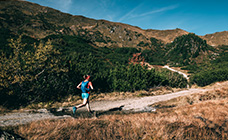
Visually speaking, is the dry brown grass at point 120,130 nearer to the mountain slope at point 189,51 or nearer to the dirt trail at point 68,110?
the dirt trail at point 68,110

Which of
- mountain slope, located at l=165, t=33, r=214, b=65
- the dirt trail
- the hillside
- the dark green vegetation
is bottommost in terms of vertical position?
the dirt trail

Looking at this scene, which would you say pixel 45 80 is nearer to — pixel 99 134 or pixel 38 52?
pixel 38 52

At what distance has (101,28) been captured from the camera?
170500 millimetres

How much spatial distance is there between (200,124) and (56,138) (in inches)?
193

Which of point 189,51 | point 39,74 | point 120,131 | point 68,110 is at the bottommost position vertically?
point 68,110

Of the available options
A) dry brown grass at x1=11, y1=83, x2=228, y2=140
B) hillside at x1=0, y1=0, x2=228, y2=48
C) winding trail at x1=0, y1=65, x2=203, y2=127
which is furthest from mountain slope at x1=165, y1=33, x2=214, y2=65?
dry brown grass at x1=11, y1=83, x2=228, y2=140

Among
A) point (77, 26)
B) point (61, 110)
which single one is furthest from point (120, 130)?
point (77, 26)

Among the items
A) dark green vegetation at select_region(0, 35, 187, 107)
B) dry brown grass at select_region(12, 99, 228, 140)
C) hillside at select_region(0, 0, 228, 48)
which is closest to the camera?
dry brown grass at select_region(12, 99, 228, 140)

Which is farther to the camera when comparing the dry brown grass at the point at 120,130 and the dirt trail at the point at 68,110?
the dirt trail at the point at 68,110

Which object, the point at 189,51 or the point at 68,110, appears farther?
the point at 189,51

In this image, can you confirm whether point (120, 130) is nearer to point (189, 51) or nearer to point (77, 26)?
point (77, 26)

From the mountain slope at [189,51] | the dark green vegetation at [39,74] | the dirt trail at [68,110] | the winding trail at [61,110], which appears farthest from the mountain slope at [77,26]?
the winding trail at [61,110]

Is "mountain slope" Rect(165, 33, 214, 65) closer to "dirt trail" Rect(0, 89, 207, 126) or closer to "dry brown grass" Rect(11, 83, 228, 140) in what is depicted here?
"dirt trail" Rect(0, 89, 207, 126)

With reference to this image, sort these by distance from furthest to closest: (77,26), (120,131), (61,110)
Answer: (77,26) → (61,110) → (120,131)
